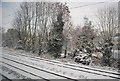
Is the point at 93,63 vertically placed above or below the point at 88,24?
below

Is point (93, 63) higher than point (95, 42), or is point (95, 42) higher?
point (95, 42)

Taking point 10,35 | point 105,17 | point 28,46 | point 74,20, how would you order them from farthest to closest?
point 10,35
point 105,17
point 28,46
point 74,20

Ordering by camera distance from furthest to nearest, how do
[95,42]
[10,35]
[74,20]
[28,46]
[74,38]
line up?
[10,35]
[28,46]
[74,20]
[74,38]
[95,42]

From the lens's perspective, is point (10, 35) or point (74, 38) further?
point (10, 35)

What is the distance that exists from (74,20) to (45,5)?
5.75 m

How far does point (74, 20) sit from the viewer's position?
19234mm

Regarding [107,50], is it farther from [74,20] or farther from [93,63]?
[74,20]

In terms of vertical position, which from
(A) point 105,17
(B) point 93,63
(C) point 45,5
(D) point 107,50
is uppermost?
(C) point 45,5

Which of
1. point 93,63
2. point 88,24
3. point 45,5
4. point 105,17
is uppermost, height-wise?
point 45,5

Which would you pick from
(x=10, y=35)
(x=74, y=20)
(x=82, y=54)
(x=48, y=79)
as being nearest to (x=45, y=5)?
(x=74, y=20)

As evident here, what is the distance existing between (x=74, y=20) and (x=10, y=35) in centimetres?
1423

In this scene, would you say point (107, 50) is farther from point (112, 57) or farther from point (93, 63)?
point (93, 63)

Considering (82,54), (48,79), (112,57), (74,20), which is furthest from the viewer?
(74,20)

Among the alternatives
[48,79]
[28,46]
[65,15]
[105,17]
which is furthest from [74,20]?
[48,79]
